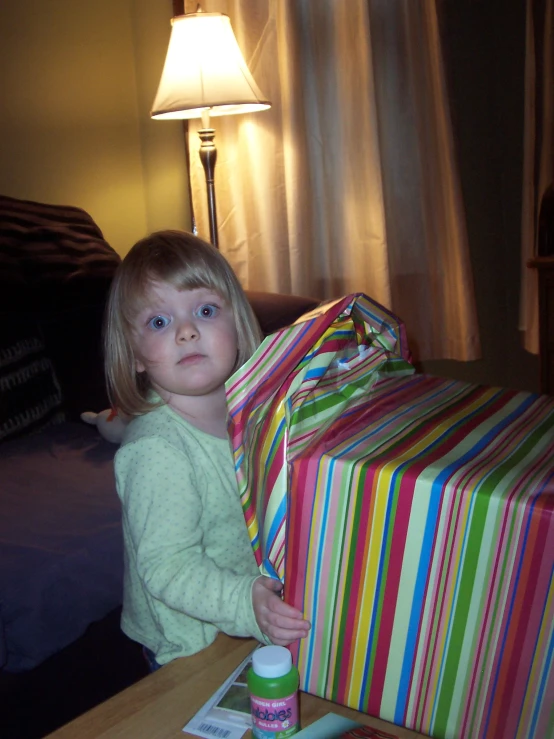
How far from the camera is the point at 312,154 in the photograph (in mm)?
2426

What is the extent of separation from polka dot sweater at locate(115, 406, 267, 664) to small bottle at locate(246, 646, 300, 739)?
11 cm

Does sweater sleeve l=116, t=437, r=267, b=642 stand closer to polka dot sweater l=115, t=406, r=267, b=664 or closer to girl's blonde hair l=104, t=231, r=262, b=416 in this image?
polka dot sweater l=115, t=406, r=267, b=664

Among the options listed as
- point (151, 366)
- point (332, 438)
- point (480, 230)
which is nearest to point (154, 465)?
point (151, 366)

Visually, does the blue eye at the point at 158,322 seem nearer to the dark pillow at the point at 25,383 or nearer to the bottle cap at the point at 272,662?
the bottle cap at the point at 272,662

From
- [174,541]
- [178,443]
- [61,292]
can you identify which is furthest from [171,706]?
[61,292]

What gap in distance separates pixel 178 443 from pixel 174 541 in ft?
0.40

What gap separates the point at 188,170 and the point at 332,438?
81.7 inches

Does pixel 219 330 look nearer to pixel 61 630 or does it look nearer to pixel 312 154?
pixel 61 630

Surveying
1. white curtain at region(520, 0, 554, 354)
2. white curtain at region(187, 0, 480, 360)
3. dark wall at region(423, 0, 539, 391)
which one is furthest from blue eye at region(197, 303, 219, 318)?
dark wall at region(423, 0, 539, 391)

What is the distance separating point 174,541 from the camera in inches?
31.7

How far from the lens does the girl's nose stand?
0.87 metres

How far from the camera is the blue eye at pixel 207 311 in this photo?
914mm

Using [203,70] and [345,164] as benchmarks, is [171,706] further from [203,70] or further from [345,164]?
[345,164]

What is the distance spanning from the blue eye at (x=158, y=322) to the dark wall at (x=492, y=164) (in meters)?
2.08
